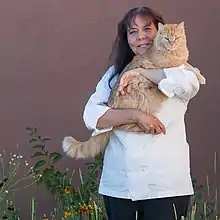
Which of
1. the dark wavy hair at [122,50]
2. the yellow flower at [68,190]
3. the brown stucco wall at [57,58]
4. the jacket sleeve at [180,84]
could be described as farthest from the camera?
the brown stucco wall at [57,58]

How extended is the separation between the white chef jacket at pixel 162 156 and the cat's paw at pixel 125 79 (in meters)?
0.16

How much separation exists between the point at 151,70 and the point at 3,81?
1959 millimetres

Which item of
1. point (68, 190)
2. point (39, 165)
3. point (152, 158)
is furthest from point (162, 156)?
point (39, 165)

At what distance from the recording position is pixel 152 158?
3285 mm

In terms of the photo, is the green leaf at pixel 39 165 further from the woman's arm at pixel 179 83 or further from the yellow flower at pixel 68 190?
the woman's arm at pixel 179 83

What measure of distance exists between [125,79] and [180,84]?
0.30m

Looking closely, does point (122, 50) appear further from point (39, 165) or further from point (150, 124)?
point (39, 165)

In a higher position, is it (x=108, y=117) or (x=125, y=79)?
(x=125, y=79)

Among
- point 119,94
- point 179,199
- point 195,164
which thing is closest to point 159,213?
point 179,199

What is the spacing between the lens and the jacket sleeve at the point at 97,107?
343 cm

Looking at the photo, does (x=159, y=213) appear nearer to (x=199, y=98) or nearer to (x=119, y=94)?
(x=119, y=94)

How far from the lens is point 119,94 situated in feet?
11.4

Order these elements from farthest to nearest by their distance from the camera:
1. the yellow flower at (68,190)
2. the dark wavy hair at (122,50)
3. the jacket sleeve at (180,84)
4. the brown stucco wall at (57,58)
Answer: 1. the brown stucco wall at (57,58)
2. the yellow flower at (68,190)
3. the dark wavy hair at (122,50)
4. the jacket sleeve at (180,84)

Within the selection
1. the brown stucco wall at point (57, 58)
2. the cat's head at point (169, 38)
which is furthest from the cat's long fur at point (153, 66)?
the brown stucco wall at point (57, 58)
